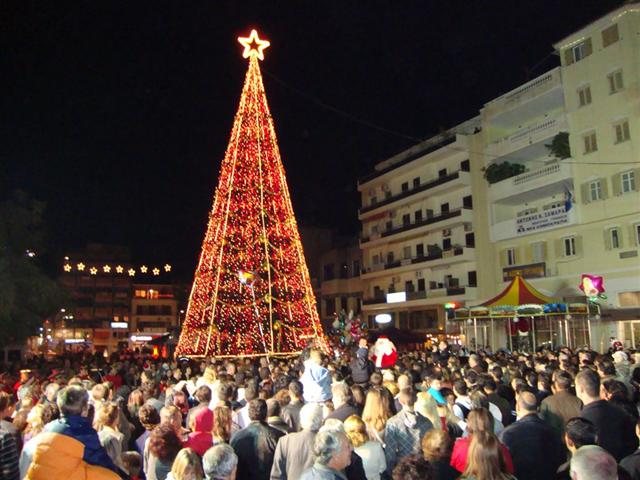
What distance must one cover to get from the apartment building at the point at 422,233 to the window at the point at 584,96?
7.90 metres

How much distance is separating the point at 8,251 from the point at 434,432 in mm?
21741

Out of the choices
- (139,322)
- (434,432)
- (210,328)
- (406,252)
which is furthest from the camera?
(139,322)

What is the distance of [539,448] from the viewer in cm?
527

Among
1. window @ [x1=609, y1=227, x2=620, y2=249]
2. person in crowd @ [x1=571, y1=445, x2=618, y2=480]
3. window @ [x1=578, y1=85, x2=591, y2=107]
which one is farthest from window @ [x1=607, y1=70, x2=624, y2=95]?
person in crowd @ [x1=571, y1=445, x2=618, y2=480]

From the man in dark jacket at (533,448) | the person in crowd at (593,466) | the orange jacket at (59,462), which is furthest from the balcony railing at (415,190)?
the orange jacket at (59,462)

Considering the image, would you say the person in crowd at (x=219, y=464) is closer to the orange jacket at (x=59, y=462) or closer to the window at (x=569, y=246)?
the orange jacket at (x=59, y=462)

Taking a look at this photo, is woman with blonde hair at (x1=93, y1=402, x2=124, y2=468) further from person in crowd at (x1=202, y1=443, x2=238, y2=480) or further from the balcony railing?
the balcony railing

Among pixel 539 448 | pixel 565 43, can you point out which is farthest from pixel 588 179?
pixel 539 448

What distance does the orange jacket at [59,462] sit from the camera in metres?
3.89

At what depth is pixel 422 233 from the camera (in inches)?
1561

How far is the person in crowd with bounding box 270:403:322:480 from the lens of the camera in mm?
5004

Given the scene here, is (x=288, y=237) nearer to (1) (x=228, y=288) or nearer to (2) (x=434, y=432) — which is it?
(1) (x=228, y=288)

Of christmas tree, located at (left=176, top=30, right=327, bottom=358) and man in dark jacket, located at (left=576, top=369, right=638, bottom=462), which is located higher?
christmas tree, located at (left=176, top=30, right=327, bottom=358)

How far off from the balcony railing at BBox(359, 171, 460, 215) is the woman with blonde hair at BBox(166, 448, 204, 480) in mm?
33482
